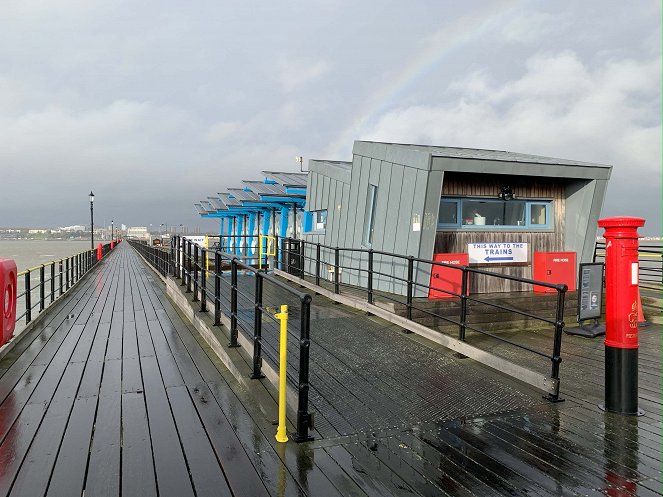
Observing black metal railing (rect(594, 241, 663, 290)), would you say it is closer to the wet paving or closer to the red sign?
the red sign

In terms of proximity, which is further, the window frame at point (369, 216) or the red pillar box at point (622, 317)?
the window frame at point (369, 216)

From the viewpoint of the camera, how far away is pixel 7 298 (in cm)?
564

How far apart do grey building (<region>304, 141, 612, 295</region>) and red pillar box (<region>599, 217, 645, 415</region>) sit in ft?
14.5

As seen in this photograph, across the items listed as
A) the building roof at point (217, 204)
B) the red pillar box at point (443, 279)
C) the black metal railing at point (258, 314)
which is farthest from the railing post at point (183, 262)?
the building roof at point (217, 204)

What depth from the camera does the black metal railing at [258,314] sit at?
3.49 meters

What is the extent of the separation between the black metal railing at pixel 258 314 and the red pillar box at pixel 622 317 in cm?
271

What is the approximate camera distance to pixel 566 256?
9797 mm

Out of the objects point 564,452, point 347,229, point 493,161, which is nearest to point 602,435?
point 564,452

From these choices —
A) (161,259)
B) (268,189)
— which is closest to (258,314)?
(161,259)

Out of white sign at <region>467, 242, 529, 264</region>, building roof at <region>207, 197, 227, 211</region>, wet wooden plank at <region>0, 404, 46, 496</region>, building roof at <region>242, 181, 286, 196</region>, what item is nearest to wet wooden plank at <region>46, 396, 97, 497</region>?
wet wooden plank at <region>0, 404, 46, 496</region>

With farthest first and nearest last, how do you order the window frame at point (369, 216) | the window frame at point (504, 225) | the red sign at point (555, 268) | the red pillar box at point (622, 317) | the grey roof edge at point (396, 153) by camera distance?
the window frame at point (369, 216)
the red sign at point (555, 268)
the window frame at point (504, 225)
the grey roof edge at point (396, 153)
the red pillar box at point (622, 317)

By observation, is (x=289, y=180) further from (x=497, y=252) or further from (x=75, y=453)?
(x=75, y=453)

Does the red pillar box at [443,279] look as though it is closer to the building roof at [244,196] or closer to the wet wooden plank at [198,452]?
the wet wooden plank at [198,452]

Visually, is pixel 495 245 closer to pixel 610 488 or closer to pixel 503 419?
pixel 503 419
